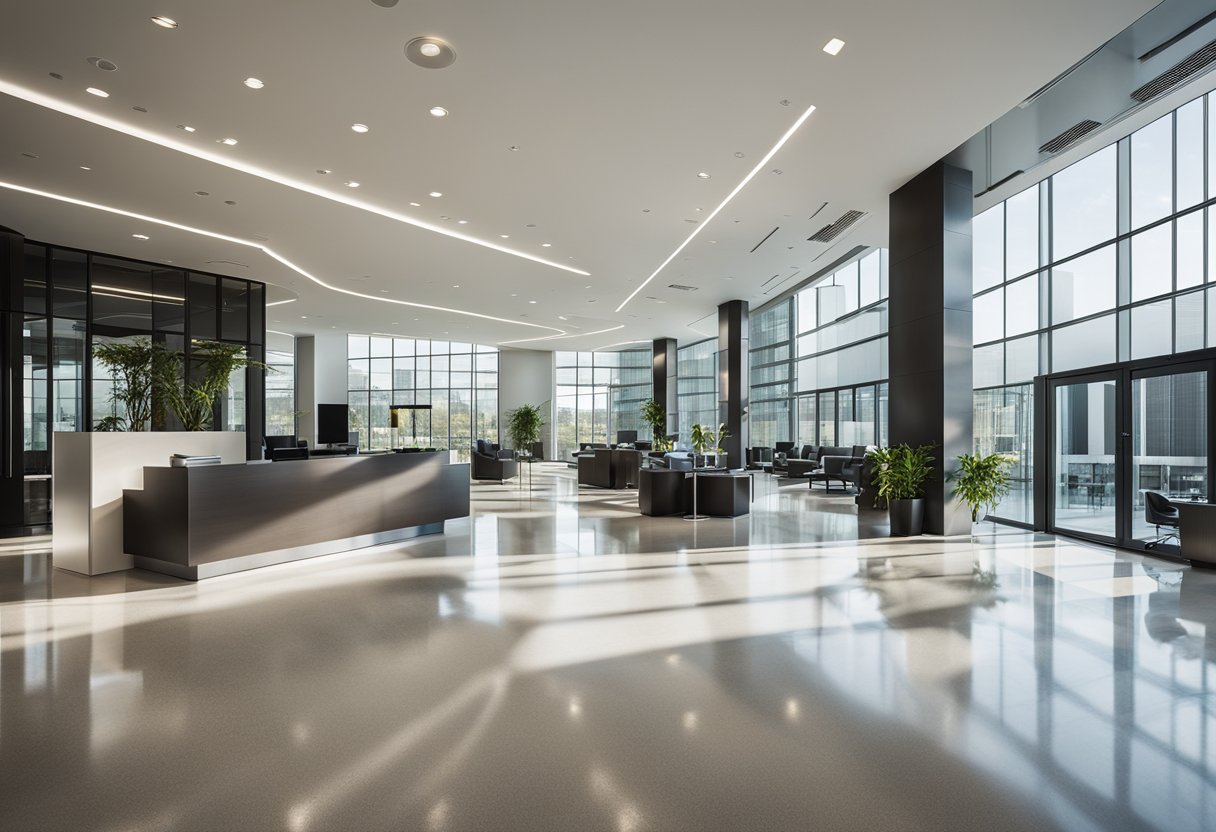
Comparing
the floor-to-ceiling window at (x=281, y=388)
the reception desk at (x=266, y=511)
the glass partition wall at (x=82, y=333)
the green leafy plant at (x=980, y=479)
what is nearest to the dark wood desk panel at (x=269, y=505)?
the reception desk at (x=266, y=511)

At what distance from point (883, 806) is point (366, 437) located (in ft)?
80.0

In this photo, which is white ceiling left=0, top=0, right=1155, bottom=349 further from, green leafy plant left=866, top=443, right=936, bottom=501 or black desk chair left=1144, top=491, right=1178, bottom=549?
black desk chair left=1144, top=491, right=1178, bottom=549

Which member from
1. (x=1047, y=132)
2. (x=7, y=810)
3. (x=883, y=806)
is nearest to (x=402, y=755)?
(x=7, y=810)

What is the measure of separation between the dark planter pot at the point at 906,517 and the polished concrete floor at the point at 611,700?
1937 millimetres

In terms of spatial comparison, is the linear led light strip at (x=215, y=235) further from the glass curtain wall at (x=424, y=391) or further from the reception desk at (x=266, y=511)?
the glass curtain wall at (x=424, y=391)

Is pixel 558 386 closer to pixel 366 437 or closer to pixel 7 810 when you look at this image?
pixel 366 437

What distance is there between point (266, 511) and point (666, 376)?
17.3 m

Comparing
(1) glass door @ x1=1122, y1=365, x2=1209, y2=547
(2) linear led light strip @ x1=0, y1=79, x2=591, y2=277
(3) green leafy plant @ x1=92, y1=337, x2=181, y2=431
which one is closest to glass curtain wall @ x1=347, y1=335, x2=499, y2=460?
(2) linear led light strip @ x1=0, y1=79, x2=591, y2=277

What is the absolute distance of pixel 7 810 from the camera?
7.61 feet

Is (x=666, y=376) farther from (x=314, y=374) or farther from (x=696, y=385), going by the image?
(x=314, y=374)

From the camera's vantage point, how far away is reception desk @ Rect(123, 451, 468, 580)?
5.77 m

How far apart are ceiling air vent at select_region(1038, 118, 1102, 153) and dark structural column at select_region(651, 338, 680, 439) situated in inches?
599

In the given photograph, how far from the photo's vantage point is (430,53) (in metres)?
5.21

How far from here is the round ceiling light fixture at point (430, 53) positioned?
5086 millimetres
